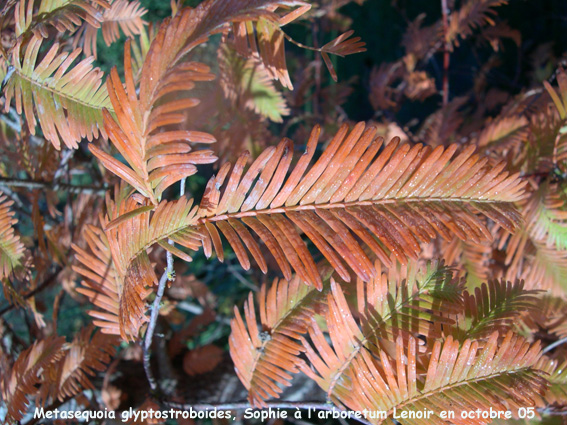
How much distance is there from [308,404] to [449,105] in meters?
0.97

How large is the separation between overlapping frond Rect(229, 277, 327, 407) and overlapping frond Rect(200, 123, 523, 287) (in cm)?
16

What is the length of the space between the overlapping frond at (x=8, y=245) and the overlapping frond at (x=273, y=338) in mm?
347

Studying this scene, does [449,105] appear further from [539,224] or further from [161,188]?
[161,188]

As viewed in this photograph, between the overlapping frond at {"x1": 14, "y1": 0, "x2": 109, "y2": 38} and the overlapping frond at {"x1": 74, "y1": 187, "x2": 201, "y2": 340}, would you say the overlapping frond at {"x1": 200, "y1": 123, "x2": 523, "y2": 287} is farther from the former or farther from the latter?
the overlapping frond at {"x1": 14, "y1": 0, "x2": 109, "y2": 38}

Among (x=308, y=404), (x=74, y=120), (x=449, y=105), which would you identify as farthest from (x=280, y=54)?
(x=449, y=105)

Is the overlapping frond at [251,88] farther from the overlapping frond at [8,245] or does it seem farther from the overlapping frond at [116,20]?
the overlapping frond at [8,245]

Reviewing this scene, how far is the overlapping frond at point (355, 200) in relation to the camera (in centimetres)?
33

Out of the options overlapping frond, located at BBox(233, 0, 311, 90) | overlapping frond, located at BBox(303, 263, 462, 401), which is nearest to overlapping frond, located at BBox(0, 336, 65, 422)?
overlapping frond, located at BBox(303, 263, 462, 401)

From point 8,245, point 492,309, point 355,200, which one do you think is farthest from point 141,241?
point 492,309

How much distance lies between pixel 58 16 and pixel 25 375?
49 cm

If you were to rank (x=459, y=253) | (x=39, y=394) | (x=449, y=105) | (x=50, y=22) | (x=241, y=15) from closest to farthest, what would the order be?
(x=241, y=15), (x=50, y=22), (x=39, y=394), (x=459, y=253), (x=449, y=105)

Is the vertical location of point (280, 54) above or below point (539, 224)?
above

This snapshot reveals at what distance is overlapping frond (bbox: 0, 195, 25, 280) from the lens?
1.78 ft

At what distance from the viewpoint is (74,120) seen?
43 cm
